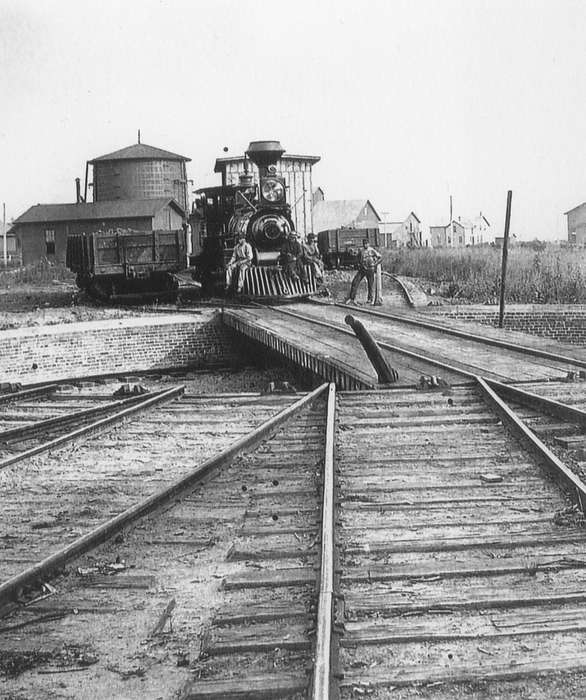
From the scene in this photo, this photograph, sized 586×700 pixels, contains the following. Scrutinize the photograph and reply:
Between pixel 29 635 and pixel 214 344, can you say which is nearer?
pixel 29 635

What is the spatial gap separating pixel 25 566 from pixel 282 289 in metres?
16.4

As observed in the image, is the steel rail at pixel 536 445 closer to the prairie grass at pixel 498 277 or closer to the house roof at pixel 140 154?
the prairie grass at pixel 498 277

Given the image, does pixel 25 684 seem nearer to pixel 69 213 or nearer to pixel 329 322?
pixel 329 322

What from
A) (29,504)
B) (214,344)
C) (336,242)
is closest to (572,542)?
(29,504)

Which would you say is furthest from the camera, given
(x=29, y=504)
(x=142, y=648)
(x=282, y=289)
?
(x=282, y=289)

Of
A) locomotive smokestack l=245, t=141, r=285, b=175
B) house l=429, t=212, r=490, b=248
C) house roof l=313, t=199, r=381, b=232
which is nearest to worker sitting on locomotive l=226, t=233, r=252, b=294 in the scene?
locomotive smokestack l=245, t=141, r=285, b=175

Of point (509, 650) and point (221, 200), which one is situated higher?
point (221, 200)

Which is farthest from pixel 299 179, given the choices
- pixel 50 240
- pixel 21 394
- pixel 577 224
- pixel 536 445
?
pixel 577 224

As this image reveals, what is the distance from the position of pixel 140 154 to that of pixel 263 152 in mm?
29960

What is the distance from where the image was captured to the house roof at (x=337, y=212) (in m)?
66.4

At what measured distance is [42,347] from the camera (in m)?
15.8

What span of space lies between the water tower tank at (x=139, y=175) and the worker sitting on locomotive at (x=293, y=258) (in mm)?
30320

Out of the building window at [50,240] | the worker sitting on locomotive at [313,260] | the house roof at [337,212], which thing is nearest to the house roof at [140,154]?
the building window at [50,240]

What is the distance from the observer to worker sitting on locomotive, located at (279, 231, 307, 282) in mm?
20859
